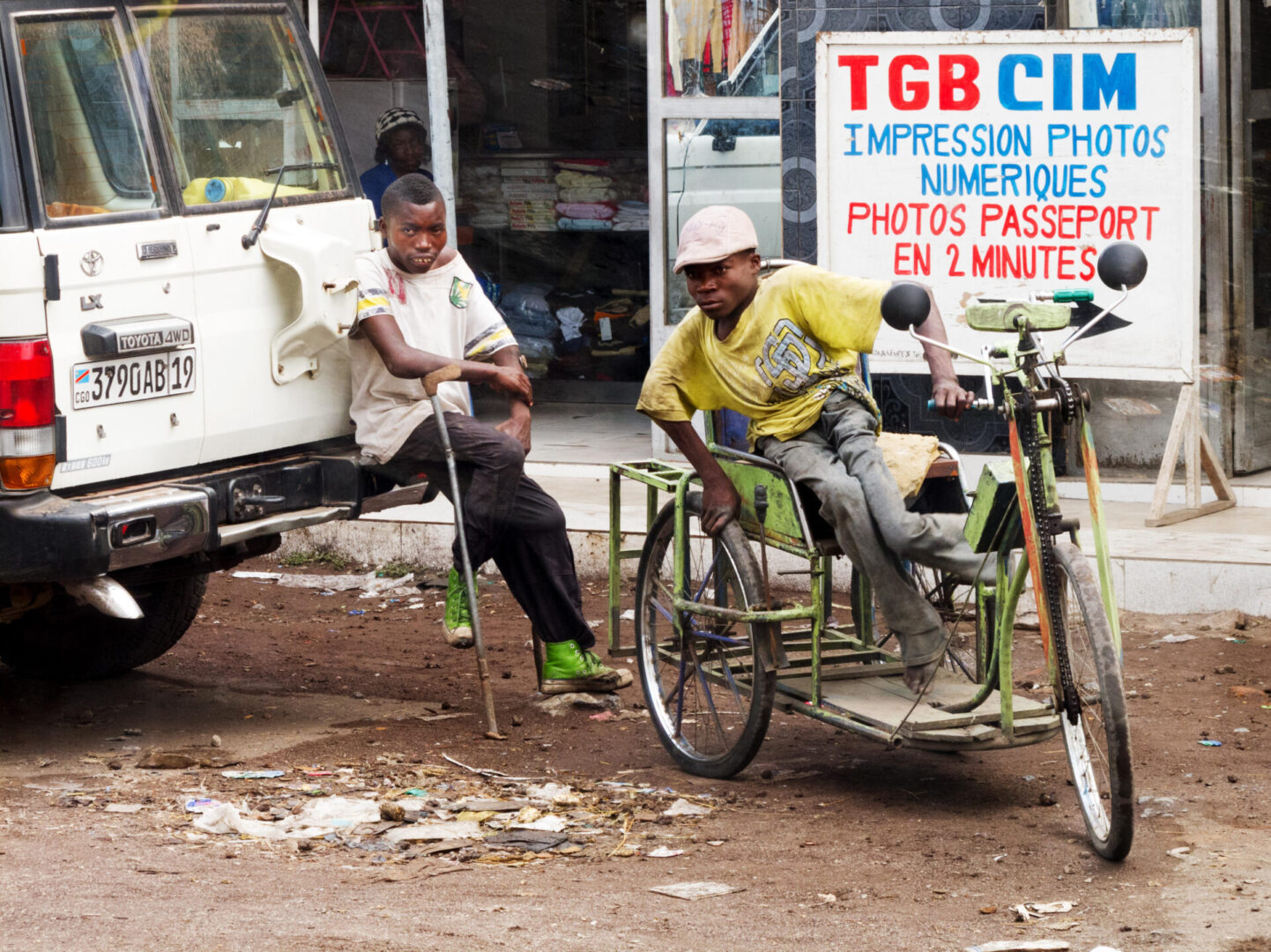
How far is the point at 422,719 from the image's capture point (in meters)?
6.01

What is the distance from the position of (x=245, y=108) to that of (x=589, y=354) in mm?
5588

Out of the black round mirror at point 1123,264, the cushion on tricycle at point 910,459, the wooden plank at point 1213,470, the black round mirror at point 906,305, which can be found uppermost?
the black round mirror at point 1123,264

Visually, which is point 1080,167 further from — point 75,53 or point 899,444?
point 75,53

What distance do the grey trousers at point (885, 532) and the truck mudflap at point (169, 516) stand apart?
63.4 inches

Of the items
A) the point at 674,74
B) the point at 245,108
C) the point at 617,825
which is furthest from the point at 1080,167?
the point at 617,825

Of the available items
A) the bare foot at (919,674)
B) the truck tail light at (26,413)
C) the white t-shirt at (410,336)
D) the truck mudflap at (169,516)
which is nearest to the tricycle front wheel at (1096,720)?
the bare foot at (919,674)

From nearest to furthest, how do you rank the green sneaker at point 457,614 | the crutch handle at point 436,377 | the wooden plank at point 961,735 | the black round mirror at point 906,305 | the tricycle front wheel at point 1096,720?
the tricycle front wheel at point 1096,720 < the black round mirror at point 906,305 < the wooden plank at point 961,735 < the crutch handle at point 436,377 < the green sneaker at point 457,614

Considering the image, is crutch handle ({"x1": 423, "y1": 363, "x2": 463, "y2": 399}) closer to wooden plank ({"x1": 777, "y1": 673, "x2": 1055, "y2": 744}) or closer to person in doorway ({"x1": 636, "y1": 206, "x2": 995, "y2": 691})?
person in doorway ({"x1": 636, "y1": 206, "x2": 995, "y2": 691})

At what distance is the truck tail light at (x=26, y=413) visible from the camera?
493 cm

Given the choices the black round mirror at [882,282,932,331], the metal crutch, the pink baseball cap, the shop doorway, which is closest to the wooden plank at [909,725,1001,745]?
the black round mirror at [882,282,932,331]

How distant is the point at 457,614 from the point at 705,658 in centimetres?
119

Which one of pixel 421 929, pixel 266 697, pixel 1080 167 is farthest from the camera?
pixel 1080 167

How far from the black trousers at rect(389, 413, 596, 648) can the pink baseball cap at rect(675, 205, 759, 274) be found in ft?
3.47

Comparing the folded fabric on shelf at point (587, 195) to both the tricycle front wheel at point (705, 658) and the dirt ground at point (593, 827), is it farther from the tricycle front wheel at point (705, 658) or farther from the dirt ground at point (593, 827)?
the tricycle front wheel at point (705, 658)
